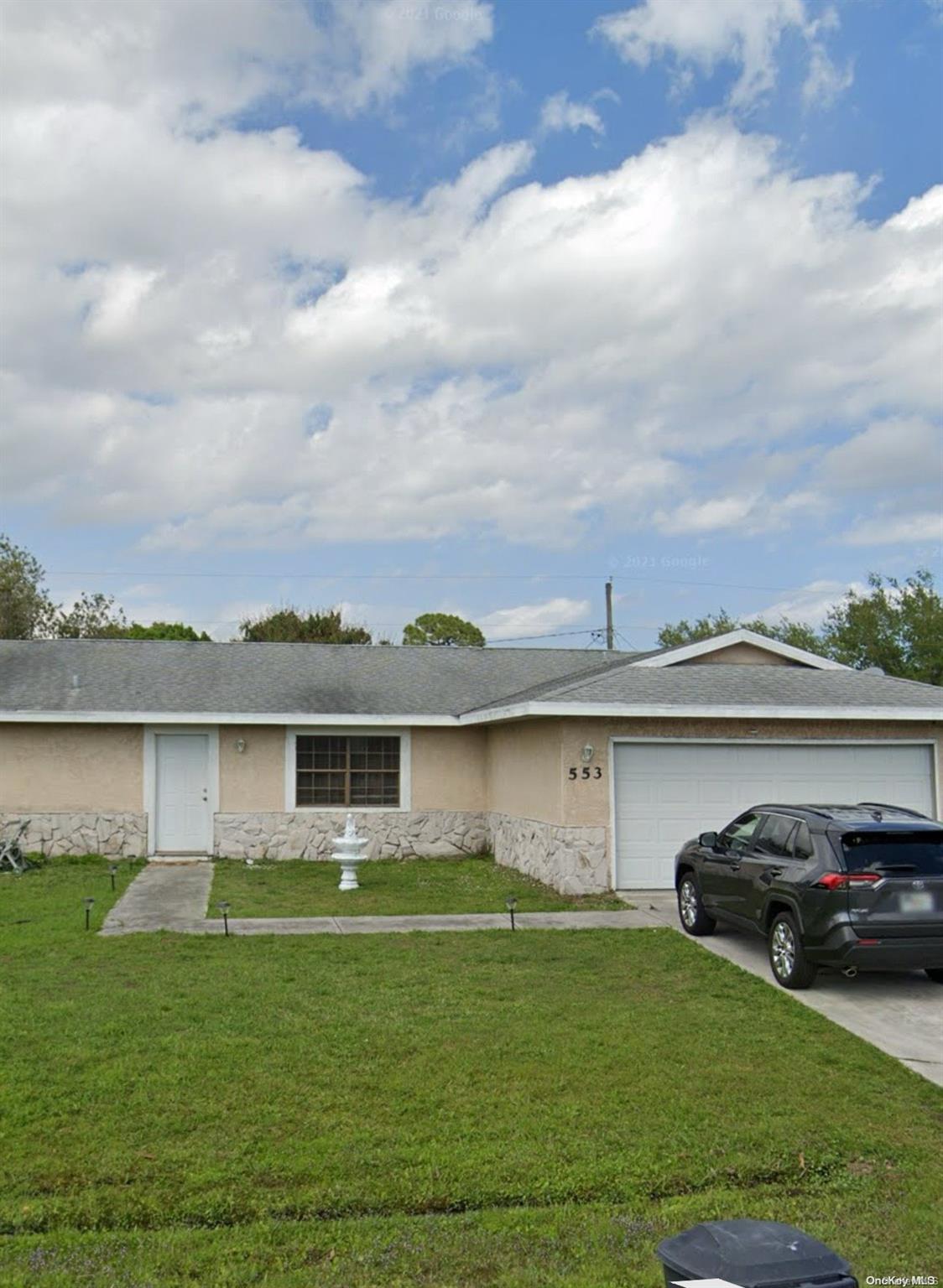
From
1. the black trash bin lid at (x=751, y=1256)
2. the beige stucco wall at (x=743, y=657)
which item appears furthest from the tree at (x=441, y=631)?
the black trash bin lid at (x=751, y=1256)

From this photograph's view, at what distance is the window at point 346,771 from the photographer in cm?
1905

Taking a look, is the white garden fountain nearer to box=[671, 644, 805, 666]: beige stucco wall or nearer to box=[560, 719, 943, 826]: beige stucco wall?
box=[560, 719, 943, 826]: beige stucco wall

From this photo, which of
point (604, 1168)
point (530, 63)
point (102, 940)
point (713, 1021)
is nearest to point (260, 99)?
point (530, 63)

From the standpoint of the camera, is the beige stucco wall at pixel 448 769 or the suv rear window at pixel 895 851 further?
the beige stucco wall at pixel 448 769

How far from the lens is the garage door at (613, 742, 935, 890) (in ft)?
48.2

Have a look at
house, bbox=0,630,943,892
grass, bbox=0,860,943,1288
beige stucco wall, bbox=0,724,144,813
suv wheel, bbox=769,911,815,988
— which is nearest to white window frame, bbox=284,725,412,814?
house, bbox=0,630,943,892

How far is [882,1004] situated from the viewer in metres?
8.95

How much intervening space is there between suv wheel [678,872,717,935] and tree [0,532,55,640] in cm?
3600

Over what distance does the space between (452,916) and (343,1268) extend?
27.5 ft

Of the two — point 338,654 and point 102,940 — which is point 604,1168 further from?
point 338,654

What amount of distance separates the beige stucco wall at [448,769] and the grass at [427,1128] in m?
9.74

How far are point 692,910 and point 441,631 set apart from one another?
43.8m

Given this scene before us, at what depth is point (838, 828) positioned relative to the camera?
915 centimetres

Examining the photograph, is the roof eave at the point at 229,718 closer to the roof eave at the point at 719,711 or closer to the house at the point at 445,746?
the house at the point at 445,746
